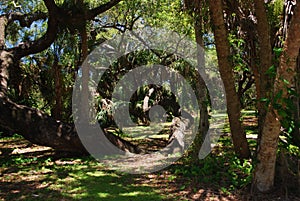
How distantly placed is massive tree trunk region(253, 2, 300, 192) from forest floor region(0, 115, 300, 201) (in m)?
0.25

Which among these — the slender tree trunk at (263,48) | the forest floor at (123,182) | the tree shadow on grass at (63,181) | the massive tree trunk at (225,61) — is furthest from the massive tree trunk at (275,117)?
the tree shadow on grass at (63,181)

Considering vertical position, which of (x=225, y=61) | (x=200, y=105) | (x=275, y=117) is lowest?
(x=275, y=117)

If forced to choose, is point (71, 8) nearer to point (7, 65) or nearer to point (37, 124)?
point (7, 65)

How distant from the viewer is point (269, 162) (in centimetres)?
414

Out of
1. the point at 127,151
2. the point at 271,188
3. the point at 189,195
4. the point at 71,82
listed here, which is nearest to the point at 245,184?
the point at 271,188

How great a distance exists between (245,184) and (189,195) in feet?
2.83

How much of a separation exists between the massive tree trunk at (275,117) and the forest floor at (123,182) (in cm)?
25

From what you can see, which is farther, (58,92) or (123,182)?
(58,92)

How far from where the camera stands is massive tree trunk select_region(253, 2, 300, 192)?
353 centimetres

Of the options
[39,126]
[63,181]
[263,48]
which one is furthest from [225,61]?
[39,126]

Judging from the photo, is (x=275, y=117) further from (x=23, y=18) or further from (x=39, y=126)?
(x=23, y=18)

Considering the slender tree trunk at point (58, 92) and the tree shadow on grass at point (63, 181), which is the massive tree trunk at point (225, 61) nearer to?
the tree shadow on grass at point (63, 181)

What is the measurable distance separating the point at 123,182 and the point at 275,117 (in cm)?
276

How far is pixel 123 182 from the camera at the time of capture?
206 inches
